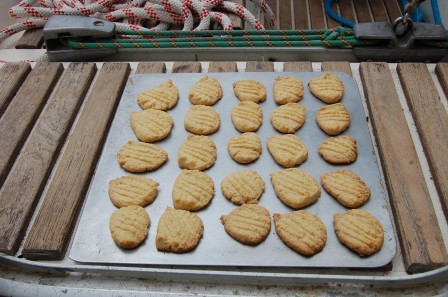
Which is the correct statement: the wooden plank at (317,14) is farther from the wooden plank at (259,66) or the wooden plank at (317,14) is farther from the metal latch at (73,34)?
the metal latch at (73,34)

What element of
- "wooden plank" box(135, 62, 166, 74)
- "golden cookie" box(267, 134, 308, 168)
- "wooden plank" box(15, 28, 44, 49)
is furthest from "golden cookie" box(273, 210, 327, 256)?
"wooden plank" box(15, 28, 44, 49)

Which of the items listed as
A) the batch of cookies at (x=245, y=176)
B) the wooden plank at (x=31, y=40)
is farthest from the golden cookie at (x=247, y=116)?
the wooden plank at (x=31, y=40)

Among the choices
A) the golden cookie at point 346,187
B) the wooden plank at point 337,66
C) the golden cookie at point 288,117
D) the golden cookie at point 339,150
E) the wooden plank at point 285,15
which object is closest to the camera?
the golden cookie at point 346,187

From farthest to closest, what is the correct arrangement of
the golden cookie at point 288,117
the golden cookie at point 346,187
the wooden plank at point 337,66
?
the wooden plank at point 337,66, the golden cookie at point 288,117, the golden cookie at point 346,187

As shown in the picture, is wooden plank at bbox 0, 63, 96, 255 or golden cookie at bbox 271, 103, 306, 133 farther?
golden cookie at bbox 271, 103, 306, 133

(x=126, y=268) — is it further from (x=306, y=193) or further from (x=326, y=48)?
(x=326, y=48)

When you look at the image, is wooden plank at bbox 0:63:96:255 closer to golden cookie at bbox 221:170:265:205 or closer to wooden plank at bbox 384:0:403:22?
golden cookie at bbox 221:170:265:205
